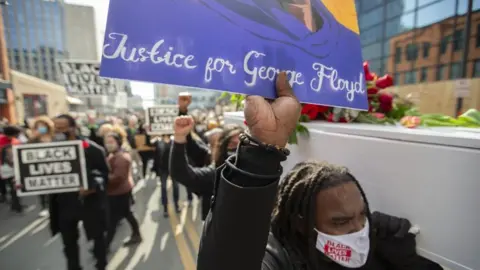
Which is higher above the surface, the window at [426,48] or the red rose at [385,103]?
the window at [426,48]

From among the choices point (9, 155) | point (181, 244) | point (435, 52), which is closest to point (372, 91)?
point (181, 244)

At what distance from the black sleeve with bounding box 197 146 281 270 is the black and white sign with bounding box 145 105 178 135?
18.9ft

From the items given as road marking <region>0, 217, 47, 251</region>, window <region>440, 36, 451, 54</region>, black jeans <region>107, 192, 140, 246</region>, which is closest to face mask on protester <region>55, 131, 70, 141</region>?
black jeans <region>107, 192, 140, 246</region>

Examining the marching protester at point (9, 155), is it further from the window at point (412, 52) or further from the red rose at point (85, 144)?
the window at point (412, 52)

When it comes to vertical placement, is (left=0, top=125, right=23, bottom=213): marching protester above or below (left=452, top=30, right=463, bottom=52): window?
below

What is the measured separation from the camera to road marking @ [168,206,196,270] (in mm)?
3857

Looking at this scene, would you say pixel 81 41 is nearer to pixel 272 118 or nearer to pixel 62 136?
pixel 62 136

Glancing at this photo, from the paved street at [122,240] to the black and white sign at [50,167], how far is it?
3.89 feet

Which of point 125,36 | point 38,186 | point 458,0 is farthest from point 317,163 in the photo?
point 458,0

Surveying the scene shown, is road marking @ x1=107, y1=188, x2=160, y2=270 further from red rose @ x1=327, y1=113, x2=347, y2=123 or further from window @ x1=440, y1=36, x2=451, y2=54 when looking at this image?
window @ x1=440, y1=36, x2=451, y2=54

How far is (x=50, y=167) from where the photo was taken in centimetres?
342

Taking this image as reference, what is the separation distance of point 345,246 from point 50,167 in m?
3.42

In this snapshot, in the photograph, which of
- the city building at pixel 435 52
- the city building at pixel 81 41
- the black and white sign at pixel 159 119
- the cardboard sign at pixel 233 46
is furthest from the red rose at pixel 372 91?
the city building at pixel 435 52

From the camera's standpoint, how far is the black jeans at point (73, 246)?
3.18 meters
